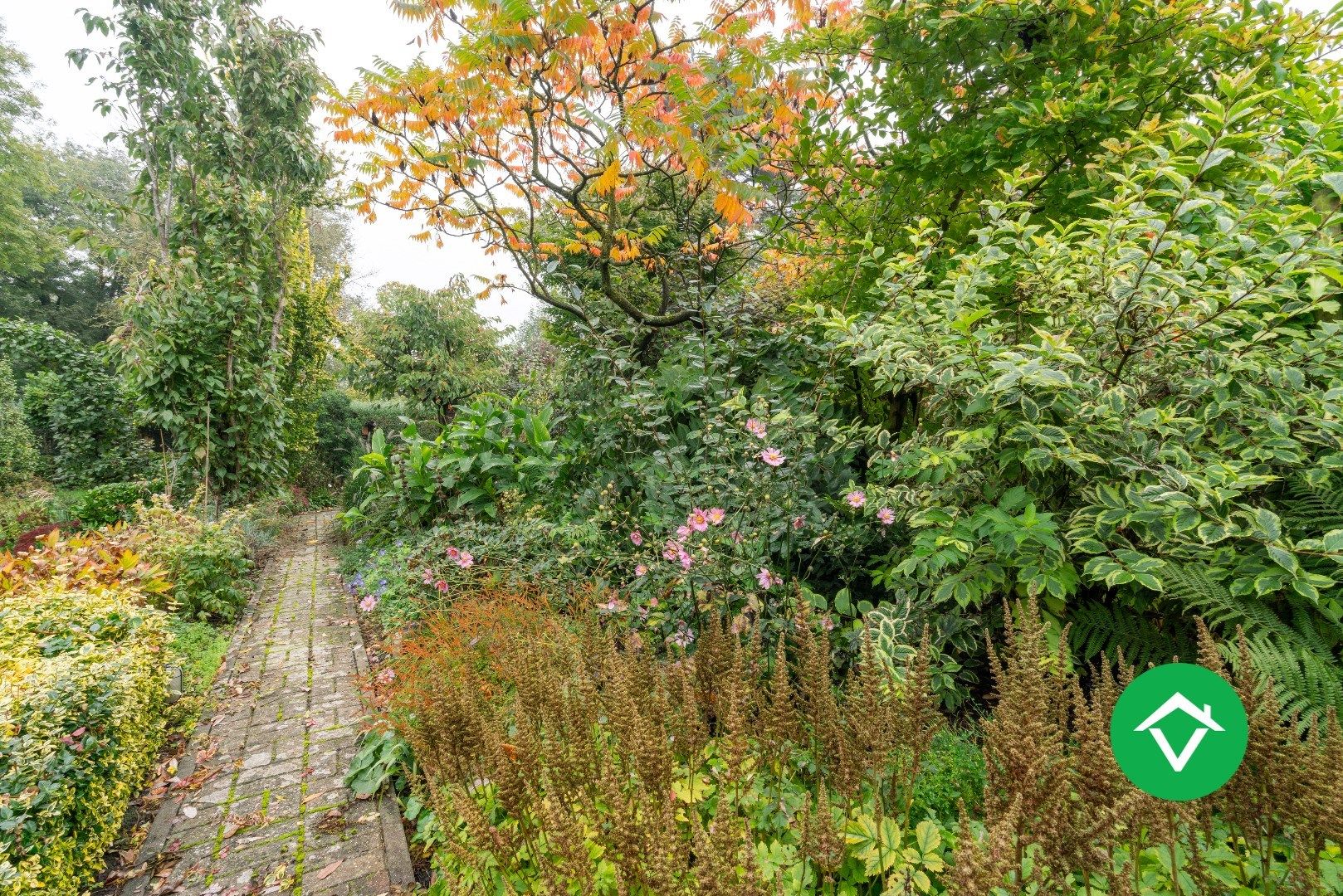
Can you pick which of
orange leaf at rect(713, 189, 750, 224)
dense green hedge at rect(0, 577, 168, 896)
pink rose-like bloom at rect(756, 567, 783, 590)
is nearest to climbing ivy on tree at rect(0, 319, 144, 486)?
dense green hedge at rect(0, 577, 168, 896)

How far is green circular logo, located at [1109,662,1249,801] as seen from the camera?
67cm

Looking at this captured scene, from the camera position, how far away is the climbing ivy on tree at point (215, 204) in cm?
648

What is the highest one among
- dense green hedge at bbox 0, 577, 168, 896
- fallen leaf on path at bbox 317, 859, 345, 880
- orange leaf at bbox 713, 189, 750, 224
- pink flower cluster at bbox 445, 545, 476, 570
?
orange leaf at bbox 713, 189, 750, 224

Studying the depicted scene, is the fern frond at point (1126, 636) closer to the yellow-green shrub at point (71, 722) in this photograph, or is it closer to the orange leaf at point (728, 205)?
the orange leaf at point (728, 205)

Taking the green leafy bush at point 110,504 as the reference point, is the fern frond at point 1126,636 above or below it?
below

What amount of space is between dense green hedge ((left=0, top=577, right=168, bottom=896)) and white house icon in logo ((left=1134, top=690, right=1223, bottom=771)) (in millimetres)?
2901

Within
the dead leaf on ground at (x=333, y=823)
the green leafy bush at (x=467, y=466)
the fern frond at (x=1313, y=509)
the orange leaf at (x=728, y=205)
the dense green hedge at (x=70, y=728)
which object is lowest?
the dead leaf on ground at (x=333, y=823)

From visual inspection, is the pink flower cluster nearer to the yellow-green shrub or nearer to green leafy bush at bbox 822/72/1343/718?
the yellow-green shrub

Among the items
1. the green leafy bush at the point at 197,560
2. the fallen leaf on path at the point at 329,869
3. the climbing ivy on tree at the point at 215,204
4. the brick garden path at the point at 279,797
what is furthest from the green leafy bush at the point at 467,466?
the fallen leaf on path at the point at 329,869

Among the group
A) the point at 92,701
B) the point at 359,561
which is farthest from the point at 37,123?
the point at 92,701

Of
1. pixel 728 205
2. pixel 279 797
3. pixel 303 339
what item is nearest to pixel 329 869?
pixel 279 797

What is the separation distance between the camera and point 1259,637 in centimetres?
171

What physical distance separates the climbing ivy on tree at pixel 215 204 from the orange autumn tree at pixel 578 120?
368 centimetres

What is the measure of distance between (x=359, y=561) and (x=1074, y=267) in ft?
20.4
